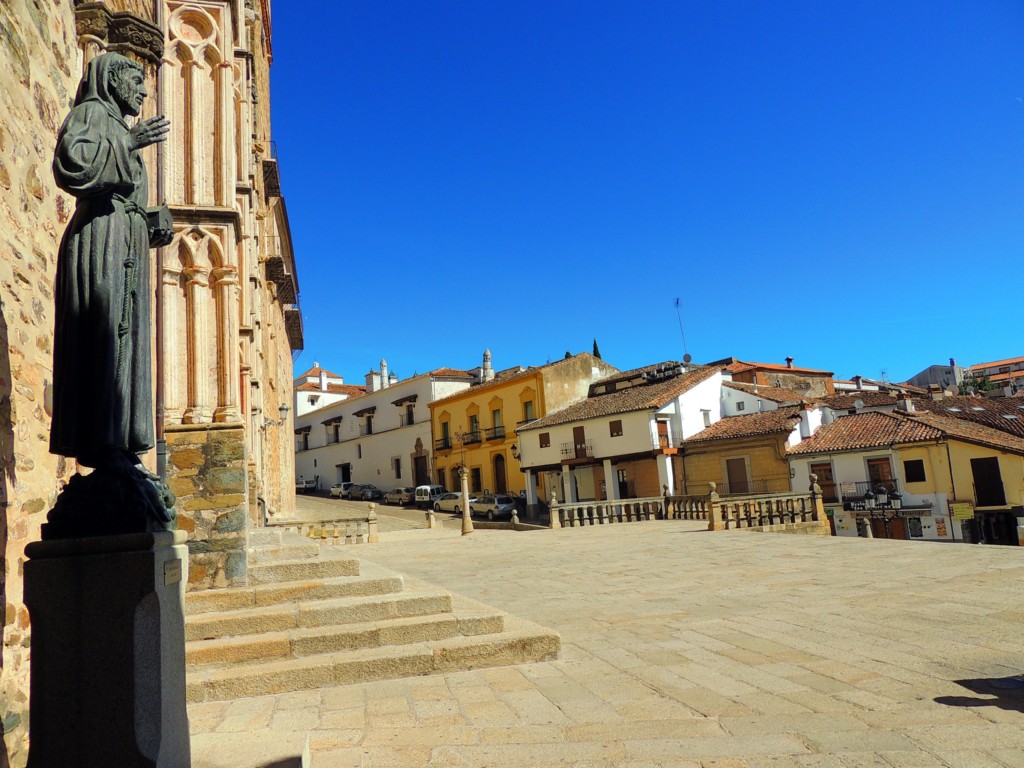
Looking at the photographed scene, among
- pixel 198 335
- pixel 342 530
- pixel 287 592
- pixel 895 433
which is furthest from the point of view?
pixel 895 433

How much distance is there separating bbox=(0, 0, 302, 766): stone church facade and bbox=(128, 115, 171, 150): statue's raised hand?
1.40 meters

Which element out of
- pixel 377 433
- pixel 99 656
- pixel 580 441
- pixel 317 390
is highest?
pixel 317 390

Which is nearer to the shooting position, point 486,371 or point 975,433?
point 975,433

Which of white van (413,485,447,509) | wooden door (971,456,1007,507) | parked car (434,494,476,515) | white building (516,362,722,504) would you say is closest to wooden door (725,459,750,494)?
white building (516,362,722,504)

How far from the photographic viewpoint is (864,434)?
1247 inches

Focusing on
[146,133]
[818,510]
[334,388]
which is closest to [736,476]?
[818,510]

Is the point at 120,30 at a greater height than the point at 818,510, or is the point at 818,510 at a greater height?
the point at 120,30

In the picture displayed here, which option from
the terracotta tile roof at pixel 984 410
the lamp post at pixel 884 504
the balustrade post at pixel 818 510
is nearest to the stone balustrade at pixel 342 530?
the balustrade post at pixel 818 510

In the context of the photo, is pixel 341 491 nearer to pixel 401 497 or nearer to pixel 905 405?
pixel 401 497

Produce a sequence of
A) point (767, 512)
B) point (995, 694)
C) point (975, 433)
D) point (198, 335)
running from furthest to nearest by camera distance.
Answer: point (975, 433) < point (767, 512) < point (198, 335) < point (995, 694)

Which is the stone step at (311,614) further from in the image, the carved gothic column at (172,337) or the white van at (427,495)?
the white van at (427,495)

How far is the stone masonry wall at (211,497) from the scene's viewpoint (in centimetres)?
612

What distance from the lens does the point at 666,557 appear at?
12227 millimetres

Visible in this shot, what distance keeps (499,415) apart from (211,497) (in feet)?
121
